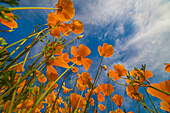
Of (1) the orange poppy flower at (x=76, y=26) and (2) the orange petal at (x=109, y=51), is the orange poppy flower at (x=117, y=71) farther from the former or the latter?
(1) the orange poppy flower at (x=76, y=26)

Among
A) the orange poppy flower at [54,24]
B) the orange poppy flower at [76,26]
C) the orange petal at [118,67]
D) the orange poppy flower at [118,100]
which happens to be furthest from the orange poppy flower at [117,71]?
the orange poppy flower at [54,24]

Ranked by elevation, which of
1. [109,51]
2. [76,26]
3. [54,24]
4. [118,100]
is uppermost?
[109,51]

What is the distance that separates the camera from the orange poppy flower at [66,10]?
841 millimetres

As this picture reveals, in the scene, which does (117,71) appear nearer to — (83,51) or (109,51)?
(109,51)

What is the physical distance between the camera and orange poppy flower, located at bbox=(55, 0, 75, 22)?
84cm

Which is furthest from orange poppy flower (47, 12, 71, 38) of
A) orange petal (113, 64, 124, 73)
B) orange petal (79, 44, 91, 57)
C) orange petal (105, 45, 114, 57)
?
orange petal (113, 64, 124, 73)

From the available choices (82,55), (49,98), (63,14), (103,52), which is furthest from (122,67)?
(49,98)

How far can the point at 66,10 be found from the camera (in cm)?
86

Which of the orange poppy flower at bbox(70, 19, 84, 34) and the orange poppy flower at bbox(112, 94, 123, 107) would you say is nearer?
the orange poppy flower at bbox(70, 19, 84, 34)

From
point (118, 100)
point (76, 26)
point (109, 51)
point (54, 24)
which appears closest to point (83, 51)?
point (76, 26)

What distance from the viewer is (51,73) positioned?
610 mm

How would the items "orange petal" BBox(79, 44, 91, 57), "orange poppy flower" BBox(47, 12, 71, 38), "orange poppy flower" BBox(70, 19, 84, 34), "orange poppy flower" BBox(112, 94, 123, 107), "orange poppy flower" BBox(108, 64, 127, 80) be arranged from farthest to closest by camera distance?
"orange poppy flower" BBox(112, 94, 123, 107) → "orange poppy flower" BBox(108, 64, 127, 80) → "orange petal" BBox(79, 44, 91, 57) → "orange poppy flower" BBox(70, 19, 84, 34) → "orange poppy flower" BBox(47, 12, 71, 38)

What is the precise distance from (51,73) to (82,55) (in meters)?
0.62

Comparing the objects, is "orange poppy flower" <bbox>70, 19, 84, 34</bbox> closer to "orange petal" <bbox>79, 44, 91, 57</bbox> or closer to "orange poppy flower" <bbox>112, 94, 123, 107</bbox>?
"orange petal" <bbox>79, 44, 91, 57</bbox>
